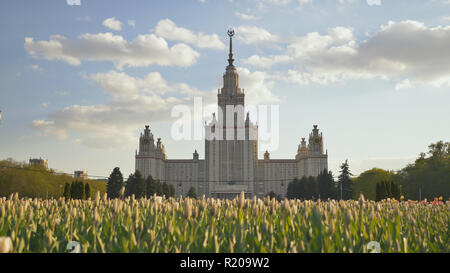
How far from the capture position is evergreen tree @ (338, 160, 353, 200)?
79344mm

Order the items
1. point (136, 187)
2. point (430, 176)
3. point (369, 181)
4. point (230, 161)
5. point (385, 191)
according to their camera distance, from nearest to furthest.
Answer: point (385, 191) < point (430, 176) < point (136, 187) < point (369, 181) < point (230, 161)

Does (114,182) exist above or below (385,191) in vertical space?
above

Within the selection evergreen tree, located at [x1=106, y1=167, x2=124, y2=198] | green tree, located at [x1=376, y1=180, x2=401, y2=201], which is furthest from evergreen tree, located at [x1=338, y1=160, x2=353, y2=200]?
evergreen tree, located at [x1=106, y1=167, x2=124, y2=198]

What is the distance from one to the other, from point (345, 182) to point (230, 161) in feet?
299

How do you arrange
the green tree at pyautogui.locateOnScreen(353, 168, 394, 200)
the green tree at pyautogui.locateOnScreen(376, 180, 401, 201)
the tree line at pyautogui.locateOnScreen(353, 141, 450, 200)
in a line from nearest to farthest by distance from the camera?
1. the green tree at pyautogui.locateOnScreen(376, 180, 401, 201)
2. the tree line at pyautogui.locateOnScreen(353, 141, 450, 200)
3. the green tree at pyautogui.locateOnScreen(353, 168, 394, 200)

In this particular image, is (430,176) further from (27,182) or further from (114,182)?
(27,182)

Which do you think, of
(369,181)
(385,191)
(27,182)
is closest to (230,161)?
(369,181)

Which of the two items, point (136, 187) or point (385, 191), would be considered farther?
point (136, 187)

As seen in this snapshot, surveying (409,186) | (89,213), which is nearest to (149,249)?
(89,213)

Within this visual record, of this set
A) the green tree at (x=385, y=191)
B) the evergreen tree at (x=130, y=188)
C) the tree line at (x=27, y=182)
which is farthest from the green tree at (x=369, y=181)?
the tree line at (x=27, y=182)

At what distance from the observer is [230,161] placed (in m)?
170

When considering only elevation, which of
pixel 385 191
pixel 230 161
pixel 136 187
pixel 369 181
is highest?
pixel 230 161

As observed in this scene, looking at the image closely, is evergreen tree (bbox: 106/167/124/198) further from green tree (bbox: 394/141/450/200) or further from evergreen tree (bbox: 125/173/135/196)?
green tree (bbox: 394/141/450/200)

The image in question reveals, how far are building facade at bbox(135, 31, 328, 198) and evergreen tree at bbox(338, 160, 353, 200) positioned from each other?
7733 cm
